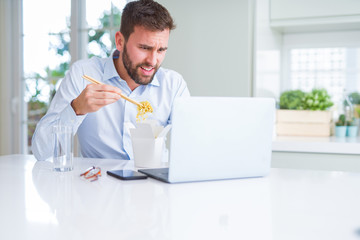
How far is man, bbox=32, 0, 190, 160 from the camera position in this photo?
1.92m

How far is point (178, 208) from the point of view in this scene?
0.99 meters

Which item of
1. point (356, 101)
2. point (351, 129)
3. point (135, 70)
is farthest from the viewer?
point (356, 101)

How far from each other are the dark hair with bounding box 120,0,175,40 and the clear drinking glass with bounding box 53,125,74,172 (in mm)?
681

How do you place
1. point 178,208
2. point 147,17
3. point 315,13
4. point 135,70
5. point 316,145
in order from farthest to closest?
point 315,13 < point 316,145 < point 135,70 < point 147,17 < point 178,208

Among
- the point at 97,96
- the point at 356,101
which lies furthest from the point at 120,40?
the point at 356,101

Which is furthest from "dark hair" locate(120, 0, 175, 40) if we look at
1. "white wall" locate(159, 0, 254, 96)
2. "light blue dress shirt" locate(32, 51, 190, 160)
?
"white wall" locate(159, 0, 254, 96)

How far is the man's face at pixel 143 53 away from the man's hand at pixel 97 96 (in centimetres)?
51

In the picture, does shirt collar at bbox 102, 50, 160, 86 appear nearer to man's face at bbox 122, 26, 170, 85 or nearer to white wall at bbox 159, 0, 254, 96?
man's face at bbox 122, 26, 170, 85

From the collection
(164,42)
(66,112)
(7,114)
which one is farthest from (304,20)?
(7,114)

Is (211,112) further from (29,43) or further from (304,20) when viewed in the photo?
(29,43)

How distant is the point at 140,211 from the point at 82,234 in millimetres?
194

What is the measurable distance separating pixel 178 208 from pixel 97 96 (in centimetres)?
68

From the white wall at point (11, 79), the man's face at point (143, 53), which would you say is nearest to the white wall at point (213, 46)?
the man's face at point (143, 53)

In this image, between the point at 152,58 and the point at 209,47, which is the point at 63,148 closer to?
the point at 152,58
